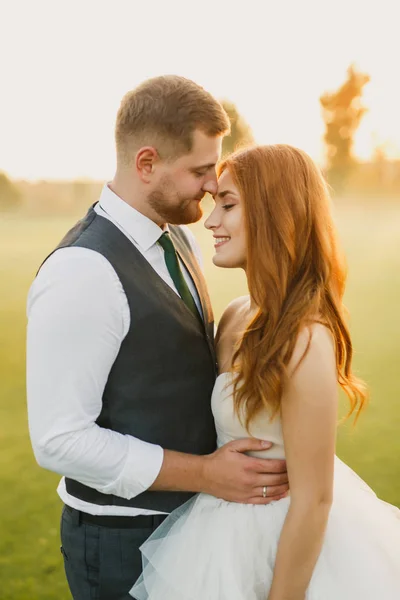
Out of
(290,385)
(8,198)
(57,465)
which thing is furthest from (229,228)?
(8,198)

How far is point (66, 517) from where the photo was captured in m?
1.93

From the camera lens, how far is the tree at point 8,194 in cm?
1773

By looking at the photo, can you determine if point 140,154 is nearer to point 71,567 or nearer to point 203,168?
point 203,168

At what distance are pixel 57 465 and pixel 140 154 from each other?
0.84 metres

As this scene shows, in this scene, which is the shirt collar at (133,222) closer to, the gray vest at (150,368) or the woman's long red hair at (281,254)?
the gray vest at (150,368)

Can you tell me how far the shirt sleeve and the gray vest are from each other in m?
0.04

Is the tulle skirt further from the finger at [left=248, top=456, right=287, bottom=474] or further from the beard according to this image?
the beard

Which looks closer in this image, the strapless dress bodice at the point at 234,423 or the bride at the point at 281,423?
the bride at the point at 281,423

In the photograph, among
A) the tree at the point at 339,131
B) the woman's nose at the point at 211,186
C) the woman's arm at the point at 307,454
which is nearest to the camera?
the woman's arm at the point at 307,454

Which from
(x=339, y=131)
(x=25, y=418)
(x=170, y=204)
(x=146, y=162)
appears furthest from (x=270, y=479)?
(x=339, y=131)

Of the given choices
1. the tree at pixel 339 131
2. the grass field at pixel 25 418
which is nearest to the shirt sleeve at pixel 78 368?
the grass field at pixel 25 418

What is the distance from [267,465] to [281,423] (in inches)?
4.5

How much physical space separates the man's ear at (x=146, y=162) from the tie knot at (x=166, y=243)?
16 cm

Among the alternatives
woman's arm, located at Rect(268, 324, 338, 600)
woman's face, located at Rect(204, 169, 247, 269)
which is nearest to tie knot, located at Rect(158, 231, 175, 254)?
woman's face, located at Rect(204, 169, 247, 269)
